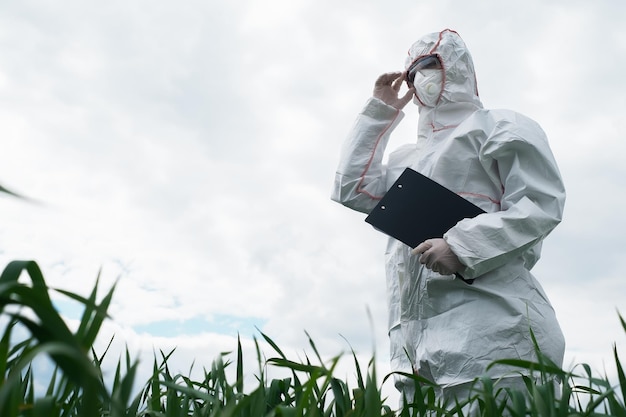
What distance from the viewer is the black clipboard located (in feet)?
7.14

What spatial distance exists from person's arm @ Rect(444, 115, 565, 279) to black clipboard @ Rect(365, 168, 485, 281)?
0.09 metres

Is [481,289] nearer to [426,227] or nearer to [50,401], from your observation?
[426,227]

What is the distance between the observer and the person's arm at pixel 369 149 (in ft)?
8.45

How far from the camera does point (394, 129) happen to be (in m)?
2.66

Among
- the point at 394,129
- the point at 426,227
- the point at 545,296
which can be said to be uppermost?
the point at 394,129

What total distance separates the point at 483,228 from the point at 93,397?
1697 mm

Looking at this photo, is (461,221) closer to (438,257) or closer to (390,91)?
(438,257)

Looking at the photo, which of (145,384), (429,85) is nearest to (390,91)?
(429,85)

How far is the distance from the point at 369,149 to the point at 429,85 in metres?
0.33

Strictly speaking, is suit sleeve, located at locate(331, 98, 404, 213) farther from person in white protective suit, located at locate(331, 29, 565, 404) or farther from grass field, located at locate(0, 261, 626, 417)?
grass field, located at locate(0, 261, 626, 417)

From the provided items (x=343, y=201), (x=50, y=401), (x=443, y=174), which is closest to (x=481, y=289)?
(x=443, y=174)

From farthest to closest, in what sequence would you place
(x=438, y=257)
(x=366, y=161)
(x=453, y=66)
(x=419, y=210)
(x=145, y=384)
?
1. (x=366, y=161)
2. (x=453, y=66)
3. (x=419, y=210)
4. (x=438, y=257)
5. (x=145, y=384)

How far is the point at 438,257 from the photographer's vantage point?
81.6 inches

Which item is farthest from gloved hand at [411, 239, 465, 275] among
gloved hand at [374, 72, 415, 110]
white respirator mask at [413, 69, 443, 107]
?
gloved hand at [374, 72, 415, 110]
